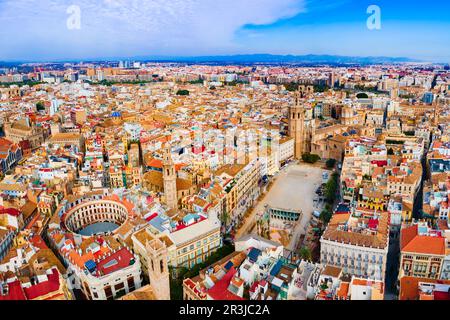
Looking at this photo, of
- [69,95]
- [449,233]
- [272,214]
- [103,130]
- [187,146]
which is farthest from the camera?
[69,95]

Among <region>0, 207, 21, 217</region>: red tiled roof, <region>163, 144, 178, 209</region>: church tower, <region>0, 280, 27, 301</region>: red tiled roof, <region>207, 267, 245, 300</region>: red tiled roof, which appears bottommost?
<region>207, 267, 245, 300</region>: red tiled roof

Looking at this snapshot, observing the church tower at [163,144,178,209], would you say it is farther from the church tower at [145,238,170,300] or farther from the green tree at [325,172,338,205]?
the green tree at [325,172,338,205]

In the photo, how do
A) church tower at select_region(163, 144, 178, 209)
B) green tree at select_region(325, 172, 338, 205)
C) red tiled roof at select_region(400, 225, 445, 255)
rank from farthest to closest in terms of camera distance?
green tree at select_region(325, 172, 338, 205) < church tower at select_region(163, 144, 178, 209) < red tiled roof at select_region(400, 225, 445, 255)

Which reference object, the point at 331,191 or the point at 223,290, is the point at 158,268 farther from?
the point at 331,191

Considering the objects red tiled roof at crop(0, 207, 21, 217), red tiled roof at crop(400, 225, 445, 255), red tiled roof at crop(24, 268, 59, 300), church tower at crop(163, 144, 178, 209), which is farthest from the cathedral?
red tiled roof at crop(24, 268, 59, 300)

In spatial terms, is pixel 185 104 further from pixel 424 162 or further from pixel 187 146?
pixel 424 162

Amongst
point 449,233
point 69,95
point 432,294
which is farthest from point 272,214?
point 69,95

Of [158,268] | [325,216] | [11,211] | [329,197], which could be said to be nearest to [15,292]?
[158,268]
